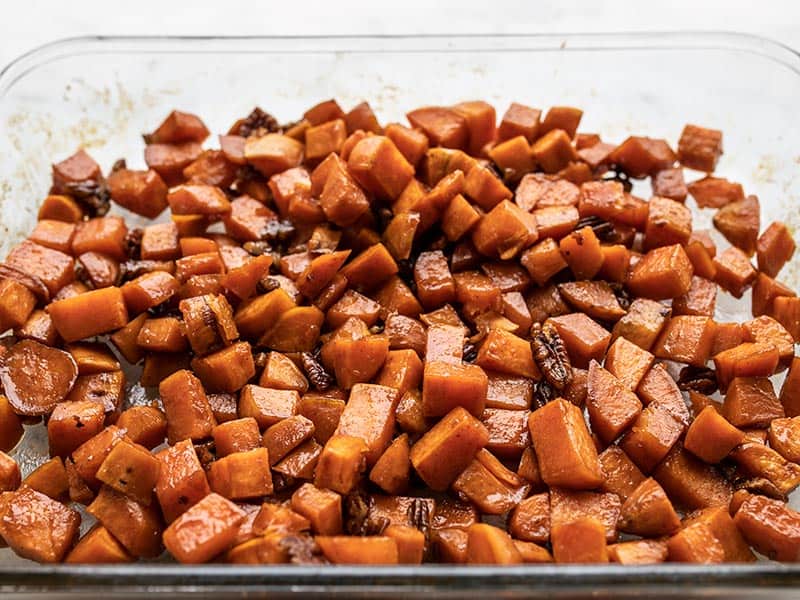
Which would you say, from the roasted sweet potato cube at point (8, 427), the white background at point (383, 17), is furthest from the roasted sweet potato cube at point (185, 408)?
the white background at point (383, 17)

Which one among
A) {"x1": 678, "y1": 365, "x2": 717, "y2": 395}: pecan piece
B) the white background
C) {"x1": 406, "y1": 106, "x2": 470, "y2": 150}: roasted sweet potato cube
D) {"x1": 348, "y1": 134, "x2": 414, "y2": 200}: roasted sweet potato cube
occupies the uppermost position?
the white background

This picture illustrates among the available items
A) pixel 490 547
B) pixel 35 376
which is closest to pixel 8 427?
pixel 35 376

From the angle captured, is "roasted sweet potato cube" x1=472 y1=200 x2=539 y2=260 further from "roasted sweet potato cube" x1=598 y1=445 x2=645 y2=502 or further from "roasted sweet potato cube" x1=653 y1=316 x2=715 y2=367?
"roasted sweet potato cube" x1=598 y1=445 x2=645 y2=502

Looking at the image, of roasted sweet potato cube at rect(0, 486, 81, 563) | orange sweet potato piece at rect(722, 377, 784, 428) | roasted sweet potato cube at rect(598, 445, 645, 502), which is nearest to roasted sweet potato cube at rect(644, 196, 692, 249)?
orange sweet potato piece at rect(722, 377, 784, 428)

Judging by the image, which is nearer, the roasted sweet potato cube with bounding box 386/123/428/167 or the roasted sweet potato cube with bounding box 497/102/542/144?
the roasted sweet potato cube with bounding box 386/123/428/167

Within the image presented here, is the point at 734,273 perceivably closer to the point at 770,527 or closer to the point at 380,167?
the point at 770,527

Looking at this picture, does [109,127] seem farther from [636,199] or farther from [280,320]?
[636,199]

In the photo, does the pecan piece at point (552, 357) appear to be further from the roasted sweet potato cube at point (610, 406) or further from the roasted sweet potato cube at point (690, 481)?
the roasted sweet potato cube at point (690, 481)
